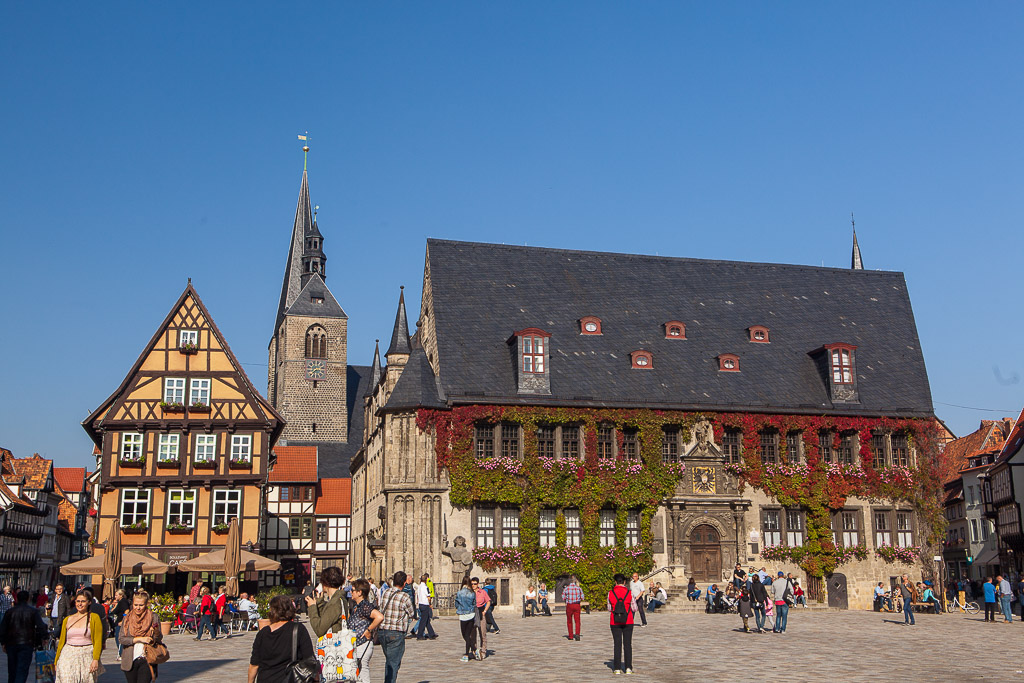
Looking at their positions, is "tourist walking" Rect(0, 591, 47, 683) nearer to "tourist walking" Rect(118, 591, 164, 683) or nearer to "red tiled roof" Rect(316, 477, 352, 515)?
"tourist walking" Rect(118, 591, 164, 683)

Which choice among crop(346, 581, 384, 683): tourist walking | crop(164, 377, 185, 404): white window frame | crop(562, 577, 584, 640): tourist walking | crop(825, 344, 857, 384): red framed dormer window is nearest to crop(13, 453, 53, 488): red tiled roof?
crop(164, 377, 185, 404): white window frame

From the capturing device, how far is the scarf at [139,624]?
11.8m

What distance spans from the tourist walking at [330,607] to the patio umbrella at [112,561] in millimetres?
22449

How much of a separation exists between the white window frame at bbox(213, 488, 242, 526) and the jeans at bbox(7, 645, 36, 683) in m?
25.9

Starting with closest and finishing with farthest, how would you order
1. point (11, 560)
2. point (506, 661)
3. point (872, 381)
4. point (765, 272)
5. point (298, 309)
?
1. point (506, 661)
2. point (872, 381)
3. point (765, 272)
4. point (11, 560)
5. point (298, 309)

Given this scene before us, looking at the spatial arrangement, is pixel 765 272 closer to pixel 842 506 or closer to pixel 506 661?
pixel 842 506

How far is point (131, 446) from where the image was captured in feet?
130

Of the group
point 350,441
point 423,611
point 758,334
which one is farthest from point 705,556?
point 350,441

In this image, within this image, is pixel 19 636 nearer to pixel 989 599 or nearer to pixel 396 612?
pixel 396 612

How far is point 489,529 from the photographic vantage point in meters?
37.3

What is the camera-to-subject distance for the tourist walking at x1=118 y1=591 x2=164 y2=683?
452 inches

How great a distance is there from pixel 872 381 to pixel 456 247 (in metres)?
17.9

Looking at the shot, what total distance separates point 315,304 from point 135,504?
2067 inches

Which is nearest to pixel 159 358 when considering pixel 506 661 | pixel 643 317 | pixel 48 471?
pixel 643 317
